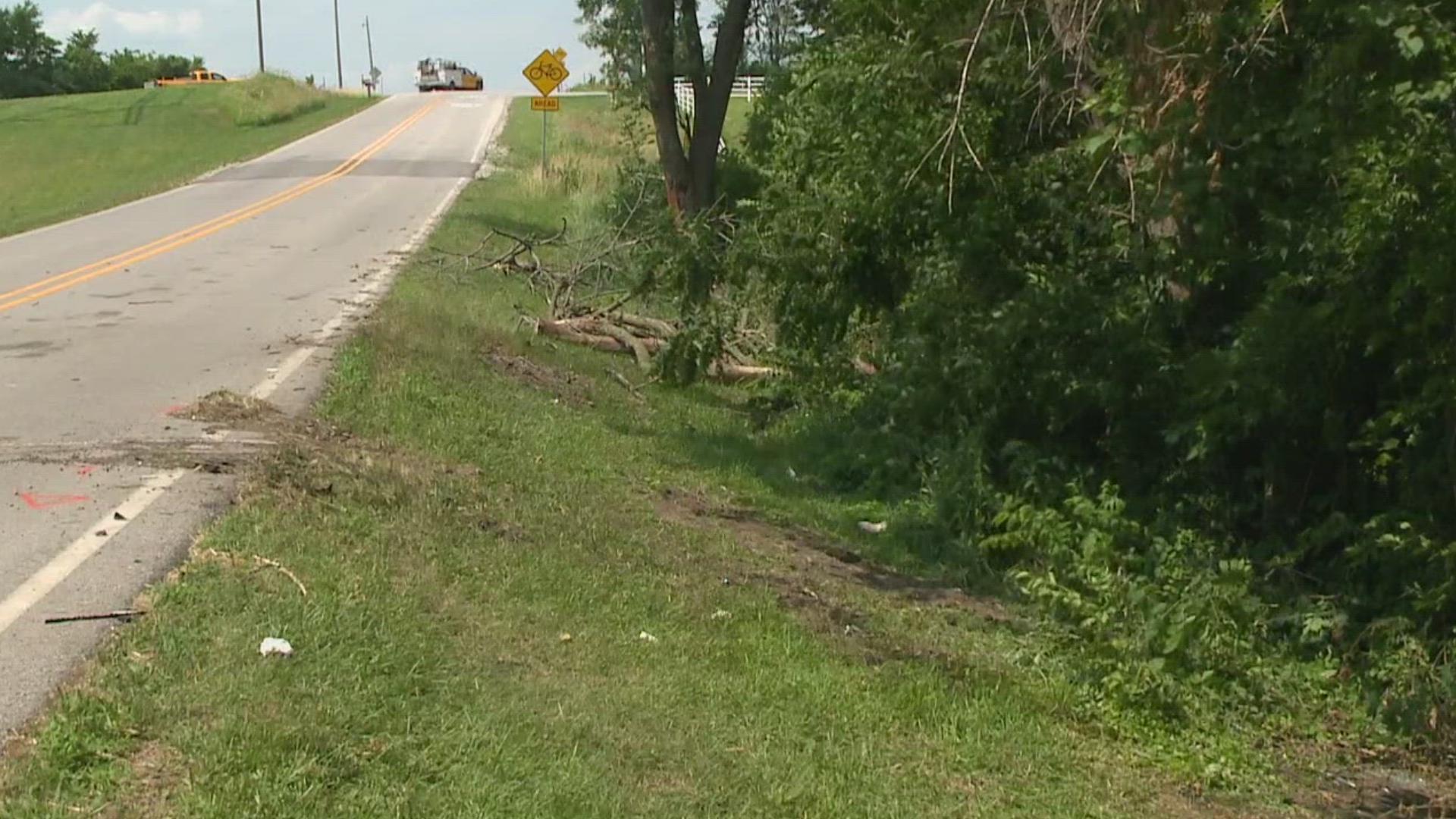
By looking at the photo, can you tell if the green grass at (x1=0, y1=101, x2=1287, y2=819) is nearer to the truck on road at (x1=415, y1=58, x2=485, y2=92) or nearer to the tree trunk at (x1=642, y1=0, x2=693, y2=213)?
the tree trunk at (x1=642, y1=0, x2=693, y2=213)

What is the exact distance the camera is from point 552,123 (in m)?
51.1

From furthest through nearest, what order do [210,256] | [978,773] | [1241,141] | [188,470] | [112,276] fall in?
1. [210,256]
2. [112,276]
3. [1241,141]
4. [188,470]
5. [978,773]

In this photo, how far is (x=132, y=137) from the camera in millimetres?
51906

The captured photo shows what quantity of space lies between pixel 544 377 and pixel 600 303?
373cm

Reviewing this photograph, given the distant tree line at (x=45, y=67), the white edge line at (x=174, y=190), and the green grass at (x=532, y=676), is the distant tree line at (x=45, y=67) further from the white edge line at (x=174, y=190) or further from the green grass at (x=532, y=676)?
the green grass at (x=532, y=676)

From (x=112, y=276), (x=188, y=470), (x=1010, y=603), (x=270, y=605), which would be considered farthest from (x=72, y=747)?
(x=112, y=276)

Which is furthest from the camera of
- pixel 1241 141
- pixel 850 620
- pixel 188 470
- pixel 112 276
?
pixel 112 276

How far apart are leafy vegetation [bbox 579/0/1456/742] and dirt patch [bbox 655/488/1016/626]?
43 centimetres

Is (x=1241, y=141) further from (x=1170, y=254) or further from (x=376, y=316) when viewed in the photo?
(x=376, y=316)

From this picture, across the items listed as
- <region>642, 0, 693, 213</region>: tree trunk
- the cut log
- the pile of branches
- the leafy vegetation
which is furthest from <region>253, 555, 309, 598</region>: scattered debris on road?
<region>642, 0, 693, 213</region>: tree trunk

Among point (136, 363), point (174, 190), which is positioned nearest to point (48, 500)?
point (136, 363)

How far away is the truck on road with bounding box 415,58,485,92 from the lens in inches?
3361

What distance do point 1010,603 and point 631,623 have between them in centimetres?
292

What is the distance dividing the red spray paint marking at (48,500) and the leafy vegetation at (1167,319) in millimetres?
4779
